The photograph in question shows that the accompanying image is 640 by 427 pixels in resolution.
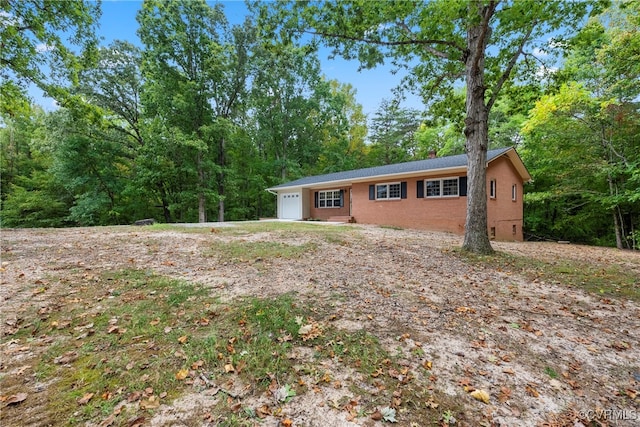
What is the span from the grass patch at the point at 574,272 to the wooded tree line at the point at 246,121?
3.42 meters

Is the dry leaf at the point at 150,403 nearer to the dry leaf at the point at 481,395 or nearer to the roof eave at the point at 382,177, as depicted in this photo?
the dry leaf at the point at 481,395

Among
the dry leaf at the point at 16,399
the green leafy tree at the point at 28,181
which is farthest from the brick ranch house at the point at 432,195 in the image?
the green leafy tree at the point at 28,181

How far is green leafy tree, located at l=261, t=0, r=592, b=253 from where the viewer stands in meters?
6.51

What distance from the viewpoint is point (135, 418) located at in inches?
73.1

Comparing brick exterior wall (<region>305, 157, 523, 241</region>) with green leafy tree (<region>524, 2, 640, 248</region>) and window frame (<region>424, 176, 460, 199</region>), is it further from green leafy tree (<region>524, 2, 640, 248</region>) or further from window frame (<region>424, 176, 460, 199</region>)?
green leafy tree (<region>524, 2, 640, 248</region>)

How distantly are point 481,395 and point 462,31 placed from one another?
877 cm

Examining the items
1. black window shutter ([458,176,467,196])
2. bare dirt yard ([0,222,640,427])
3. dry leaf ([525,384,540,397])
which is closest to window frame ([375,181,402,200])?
black window shutter ([458,176,467,196])

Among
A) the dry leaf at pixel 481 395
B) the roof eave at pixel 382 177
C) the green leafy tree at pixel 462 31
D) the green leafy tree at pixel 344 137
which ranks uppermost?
the green leafy tree at pixel 344 137

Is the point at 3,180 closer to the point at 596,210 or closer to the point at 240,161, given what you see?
the point at 240,161

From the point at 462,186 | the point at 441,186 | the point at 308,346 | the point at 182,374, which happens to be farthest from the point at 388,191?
the point at 182,374

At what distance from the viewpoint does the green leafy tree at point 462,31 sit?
6512mm

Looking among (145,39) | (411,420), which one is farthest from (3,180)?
(411,420)

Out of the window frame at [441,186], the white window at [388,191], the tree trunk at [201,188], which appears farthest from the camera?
the tree trunk at [201,188]

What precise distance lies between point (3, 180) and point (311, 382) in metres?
29.9
